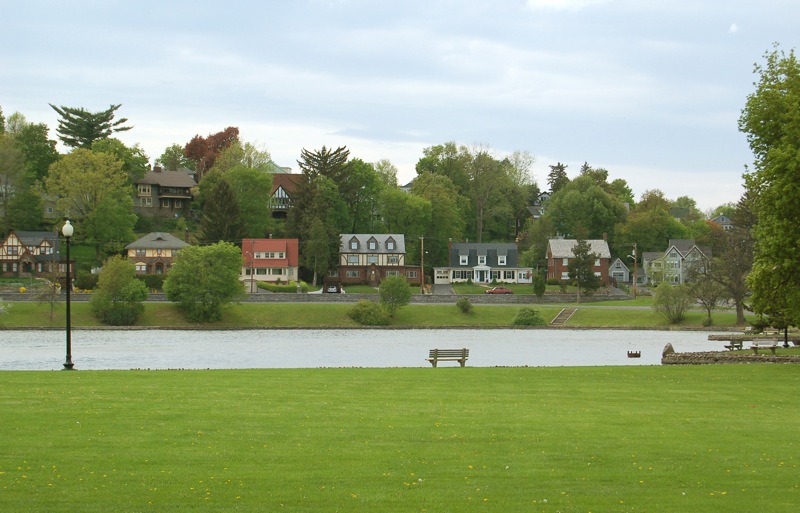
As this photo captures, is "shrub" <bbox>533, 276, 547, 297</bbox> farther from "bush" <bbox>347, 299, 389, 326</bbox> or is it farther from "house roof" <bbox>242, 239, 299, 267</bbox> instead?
"house roof" <bbox>242, 239, 299, 267</bbox>

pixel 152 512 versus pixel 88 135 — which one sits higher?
pixel 88 135

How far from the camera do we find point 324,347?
5953 centimetres

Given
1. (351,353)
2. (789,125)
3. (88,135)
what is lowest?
(351,353)

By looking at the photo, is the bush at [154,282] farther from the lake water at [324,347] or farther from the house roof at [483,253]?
the house roof at [483,253]

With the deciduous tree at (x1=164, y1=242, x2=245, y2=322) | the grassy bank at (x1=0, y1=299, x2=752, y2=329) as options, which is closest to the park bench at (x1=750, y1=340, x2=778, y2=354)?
the grassy bank at (x1=0, y1=299, x2=752, y2=329)

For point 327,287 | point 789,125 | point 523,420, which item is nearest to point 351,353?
point 789,125

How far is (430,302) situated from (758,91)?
6206 centimetres

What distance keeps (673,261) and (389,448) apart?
112 meters

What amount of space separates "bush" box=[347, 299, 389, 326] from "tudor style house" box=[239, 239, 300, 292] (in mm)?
25354

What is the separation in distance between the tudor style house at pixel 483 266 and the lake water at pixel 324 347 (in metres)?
40.4

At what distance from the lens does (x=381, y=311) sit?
3236 inches

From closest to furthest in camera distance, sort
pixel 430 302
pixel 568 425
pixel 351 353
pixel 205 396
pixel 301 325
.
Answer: pixel 568 425
pixel 205 396
pixel 351 353
pixel 301 325
pixel 430 302

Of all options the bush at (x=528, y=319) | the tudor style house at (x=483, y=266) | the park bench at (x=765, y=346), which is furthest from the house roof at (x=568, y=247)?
the park bench at (x=765, y=346)

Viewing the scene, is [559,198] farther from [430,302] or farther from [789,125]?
[789,125]
